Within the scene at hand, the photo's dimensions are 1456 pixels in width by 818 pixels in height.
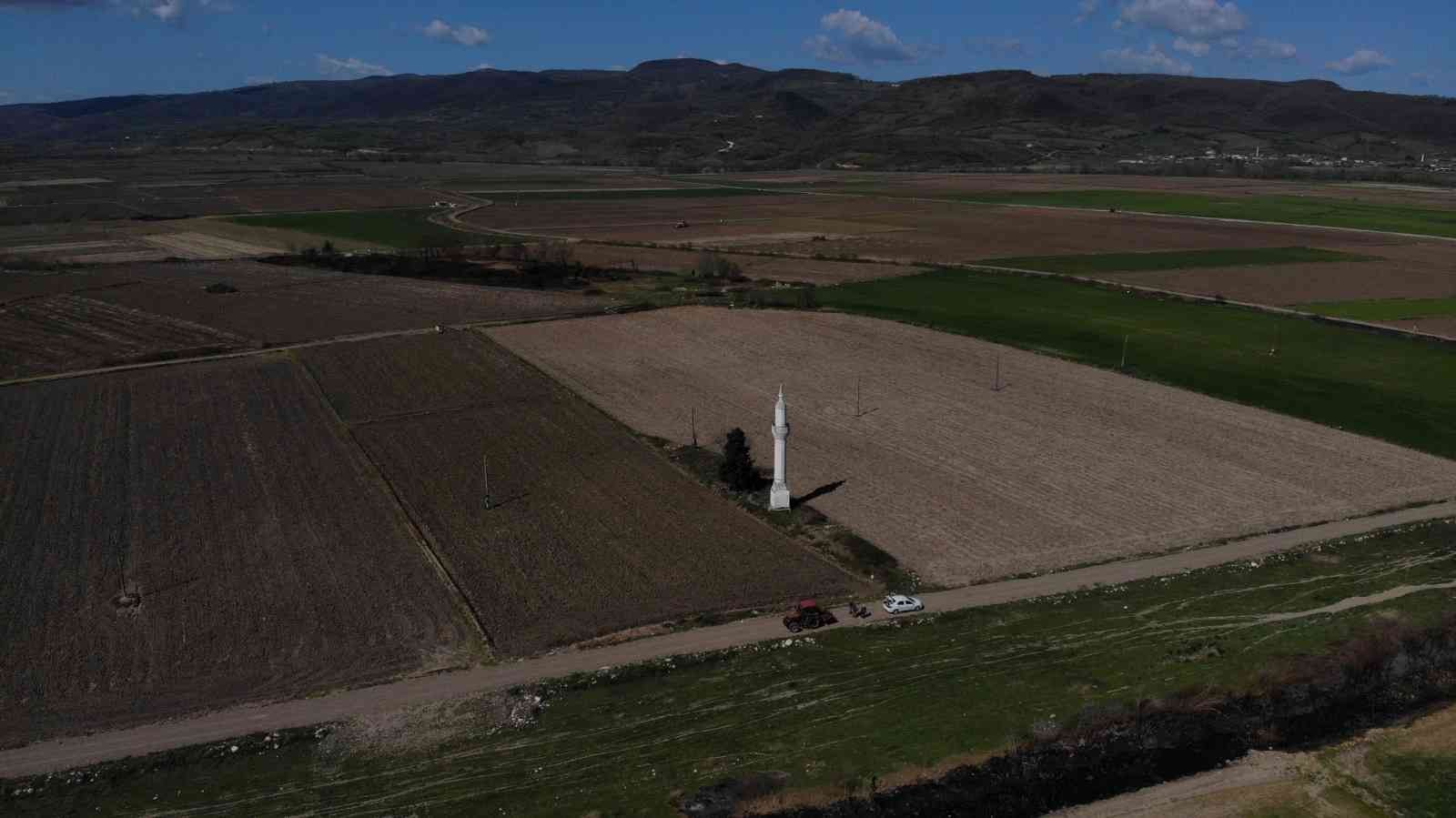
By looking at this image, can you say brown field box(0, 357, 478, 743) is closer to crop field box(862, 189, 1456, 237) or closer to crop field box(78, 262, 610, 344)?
crop field box(78, 262, 610, 344)

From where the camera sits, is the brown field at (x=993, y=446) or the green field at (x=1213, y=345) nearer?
the brown field at (x=993, y=446)

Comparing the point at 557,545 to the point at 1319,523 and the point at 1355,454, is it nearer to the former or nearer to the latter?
the point at 1319,523

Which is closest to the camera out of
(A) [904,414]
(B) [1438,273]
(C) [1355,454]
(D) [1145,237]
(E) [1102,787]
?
(E) [1102,787]

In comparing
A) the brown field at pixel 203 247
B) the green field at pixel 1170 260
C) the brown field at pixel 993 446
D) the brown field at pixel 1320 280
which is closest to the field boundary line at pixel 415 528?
the brown field at pixel 993 446

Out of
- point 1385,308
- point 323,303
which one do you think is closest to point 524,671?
point 323,303

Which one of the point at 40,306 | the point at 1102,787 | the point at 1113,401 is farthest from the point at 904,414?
the point at 40,306

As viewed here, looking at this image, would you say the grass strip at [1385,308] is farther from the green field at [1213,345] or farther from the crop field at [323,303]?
the crop field at [323,303]
